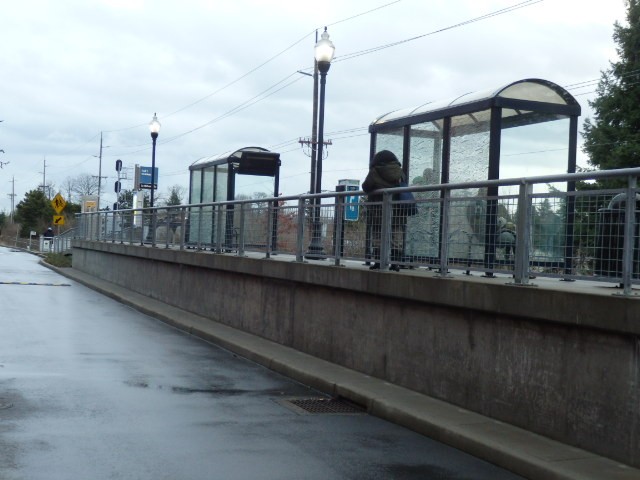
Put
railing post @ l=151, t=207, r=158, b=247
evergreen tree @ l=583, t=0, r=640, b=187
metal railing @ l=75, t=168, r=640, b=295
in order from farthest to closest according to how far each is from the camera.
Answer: evergreen tree @ l=583, t=0, r=640, b=187 < railing post @ l=151, t=207, r=158, b=247 < metal railing @ l=75, t=168, r=640, b=295

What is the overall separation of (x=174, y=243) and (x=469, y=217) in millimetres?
12021

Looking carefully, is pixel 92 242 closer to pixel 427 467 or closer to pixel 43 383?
pixel 43 383

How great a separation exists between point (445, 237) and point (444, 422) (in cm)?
222

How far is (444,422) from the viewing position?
785cm

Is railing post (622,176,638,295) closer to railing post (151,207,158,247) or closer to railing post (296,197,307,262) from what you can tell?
railing post (296,197,307,262)

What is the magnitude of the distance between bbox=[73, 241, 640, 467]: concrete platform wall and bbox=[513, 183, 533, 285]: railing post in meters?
0.25

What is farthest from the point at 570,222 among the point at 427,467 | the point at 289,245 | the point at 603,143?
the point at 603,143

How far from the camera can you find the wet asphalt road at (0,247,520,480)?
257 inches

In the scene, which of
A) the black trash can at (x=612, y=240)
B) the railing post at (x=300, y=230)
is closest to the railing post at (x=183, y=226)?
the railing post at (x=300, y=230)

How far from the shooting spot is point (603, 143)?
38156mm

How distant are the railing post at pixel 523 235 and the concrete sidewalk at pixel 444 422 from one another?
1.36 m

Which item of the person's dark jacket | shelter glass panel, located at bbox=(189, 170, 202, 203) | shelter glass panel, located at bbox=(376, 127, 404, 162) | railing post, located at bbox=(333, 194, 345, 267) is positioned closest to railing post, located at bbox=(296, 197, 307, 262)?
railing post, located at bbox=(333, 194, 345, 267)

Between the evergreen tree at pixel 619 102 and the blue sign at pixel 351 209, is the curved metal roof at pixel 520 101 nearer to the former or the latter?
the blue sign at pixel 351 209

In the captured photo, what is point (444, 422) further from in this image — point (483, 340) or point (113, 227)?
point (113, 227)
